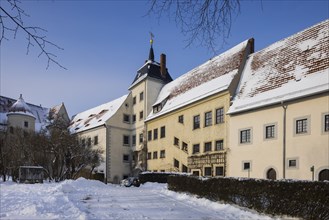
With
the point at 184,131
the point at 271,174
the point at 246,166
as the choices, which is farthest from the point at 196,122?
the point at 271,174

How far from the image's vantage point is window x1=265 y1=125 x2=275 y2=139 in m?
21.5

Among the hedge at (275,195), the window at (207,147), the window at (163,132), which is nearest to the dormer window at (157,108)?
the window at (163,132)

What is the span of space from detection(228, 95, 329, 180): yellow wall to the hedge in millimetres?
7097

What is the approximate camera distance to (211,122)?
93.0 feet

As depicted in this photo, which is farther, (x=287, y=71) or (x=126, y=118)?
(x=126, y=118)

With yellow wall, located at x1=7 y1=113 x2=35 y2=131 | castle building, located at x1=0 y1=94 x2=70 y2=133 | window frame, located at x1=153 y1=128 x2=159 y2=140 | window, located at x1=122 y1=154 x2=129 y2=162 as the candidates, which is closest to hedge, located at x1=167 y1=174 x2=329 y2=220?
window frame, located at x1=153 y1=128 x2=159 y2=140

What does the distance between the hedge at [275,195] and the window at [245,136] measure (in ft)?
28.8

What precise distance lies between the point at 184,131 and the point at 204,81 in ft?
18.1

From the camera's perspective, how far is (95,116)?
50875 millimetres

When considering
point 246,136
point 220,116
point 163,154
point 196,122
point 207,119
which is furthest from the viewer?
point 163,154

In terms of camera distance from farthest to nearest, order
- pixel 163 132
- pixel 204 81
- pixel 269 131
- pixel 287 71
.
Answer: pixel 163 132
pixel 204 81
pixel 287 71
pixel 269 131

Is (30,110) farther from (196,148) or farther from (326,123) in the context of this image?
(326,123)

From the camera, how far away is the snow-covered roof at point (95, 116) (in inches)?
1801

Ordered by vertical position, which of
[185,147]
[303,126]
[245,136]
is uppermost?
[303,126]
